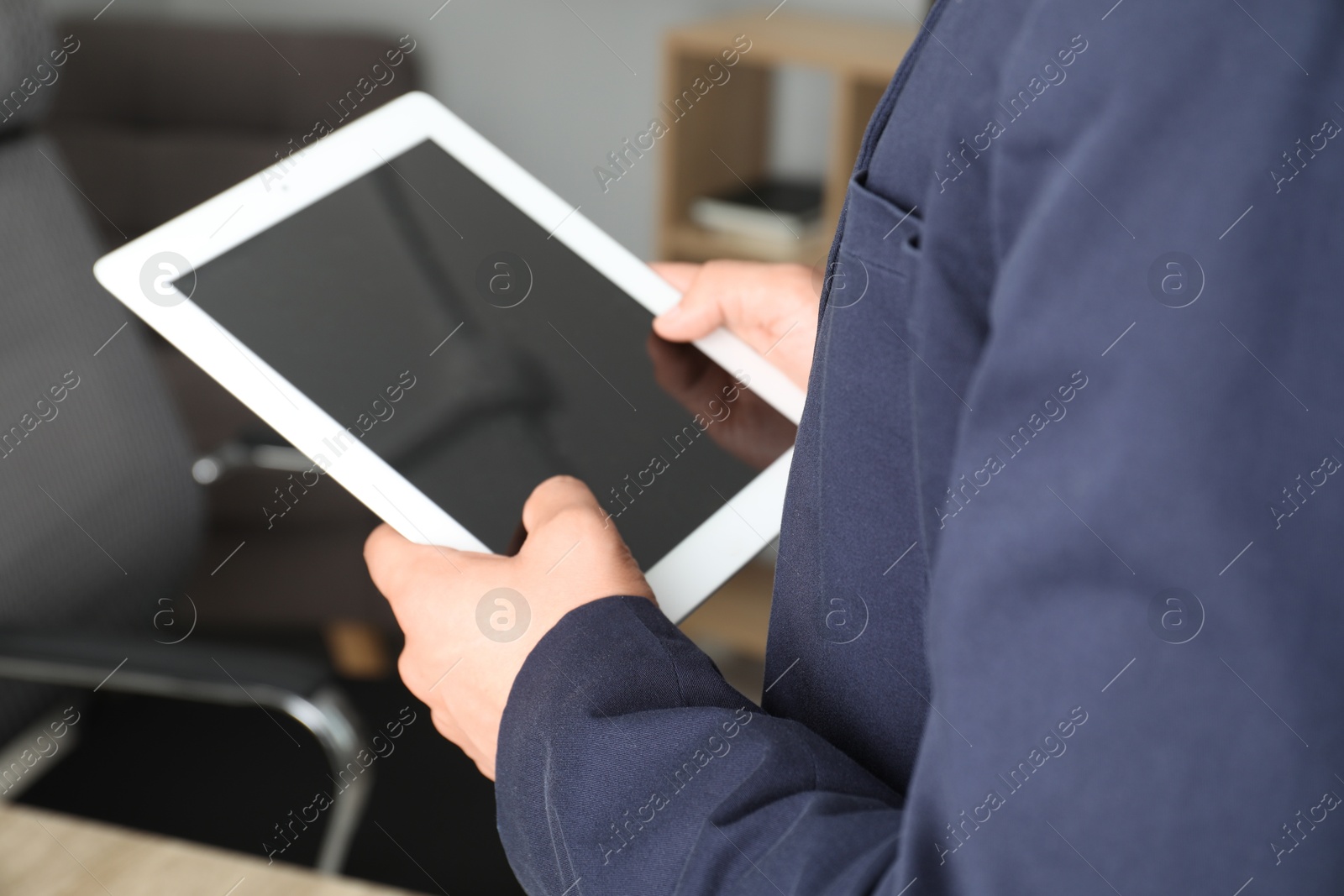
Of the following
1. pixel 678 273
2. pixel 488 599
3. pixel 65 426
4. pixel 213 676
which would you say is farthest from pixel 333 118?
pixel 488 599

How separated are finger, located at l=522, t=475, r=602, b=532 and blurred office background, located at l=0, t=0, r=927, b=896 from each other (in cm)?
95

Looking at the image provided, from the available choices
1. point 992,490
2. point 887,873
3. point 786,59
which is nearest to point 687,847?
point 887,873

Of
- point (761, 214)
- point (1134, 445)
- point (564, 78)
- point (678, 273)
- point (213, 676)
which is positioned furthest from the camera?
point (564, 78)

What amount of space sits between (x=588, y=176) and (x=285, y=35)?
0.73 m

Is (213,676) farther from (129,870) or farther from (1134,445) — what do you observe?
(1134,445)

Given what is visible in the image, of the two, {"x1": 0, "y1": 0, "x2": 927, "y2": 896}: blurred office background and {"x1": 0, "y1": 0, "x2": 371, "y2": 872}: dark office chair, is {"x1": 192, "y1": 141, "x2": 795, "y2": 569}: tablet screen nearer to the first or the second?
{"x1": 0, "y1": 0, "x2": 371, "y2": 872}: dark office chair

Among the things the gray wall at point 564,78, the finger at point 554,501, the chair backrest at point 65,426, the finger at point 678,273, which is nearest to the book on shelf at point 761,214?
the gray wall at point 564,78

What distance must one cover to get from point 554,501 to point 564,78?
214 centimetres

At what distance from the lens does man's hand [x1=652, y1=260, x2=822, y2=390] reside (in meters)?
0.85

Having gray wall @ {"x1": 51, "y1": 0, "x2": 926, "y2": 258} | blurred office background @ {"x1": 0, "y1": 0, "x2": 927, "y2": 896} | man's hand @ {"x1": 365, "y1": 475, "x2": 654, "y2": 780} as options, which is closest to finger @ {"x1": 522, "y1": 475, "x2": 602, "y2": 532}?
man's hand @ {"x1": 365, "y1": 475, "x2": 654, "y2": 780}

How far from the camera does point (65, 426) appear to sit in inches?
51.3

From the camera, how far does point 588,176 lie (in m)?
2.67

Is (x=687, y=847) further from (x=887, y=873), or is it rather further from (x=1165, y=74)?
(x=1165, y=74)

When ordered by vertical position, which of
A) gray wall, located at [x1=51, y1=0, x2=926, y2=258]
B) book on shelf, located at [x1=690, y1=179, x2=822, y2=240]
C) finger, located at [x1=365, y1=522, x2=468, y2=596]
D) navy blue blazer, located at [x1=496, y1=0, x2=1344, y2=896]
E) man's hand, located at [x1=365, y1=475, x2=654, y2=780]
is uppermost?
gray wall, located at [x1=51, y1=0, x2=926, y2=258]
